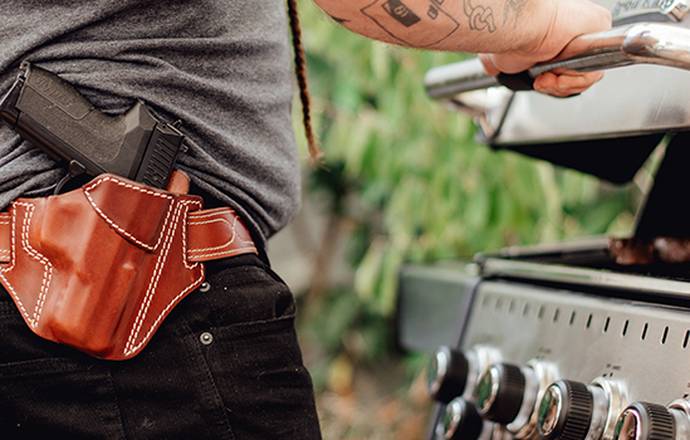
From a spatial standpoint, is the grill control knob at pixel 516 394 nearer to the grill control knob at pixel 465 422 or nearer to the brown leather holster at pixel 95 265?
the grill control knob at pixel 465 422

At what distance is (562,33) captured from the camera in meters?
0.80

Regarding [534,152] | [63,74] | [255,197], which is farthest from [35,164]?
[534,152]

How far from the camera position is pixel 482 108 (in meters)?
1.18

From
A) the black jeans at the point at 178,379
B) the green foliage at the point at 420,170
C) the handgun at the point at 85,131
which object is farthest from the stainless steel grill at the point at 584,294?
the green foliage at the point at 420,170

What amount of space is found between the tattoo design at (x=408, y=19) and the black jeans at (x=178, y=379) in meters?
0.25

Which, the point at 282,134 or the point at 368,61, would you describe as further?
the point at 368,61

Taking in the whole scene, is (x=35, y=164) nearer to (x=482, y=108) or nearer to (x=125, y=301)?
(x=125, y=301)

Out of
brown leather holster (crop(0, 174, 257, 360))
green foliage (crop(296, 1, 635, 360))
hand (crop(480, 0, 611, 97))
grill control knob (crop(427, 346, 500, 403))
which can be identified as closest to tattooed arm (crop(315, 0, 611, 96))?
hand (crop(480, 0, 611, 97))

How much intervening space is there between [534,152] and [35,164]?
24.5 inches

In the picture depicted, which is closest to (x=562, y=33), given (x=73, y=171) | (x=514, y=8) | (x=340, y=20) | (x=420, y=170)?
(x=514, y=8)

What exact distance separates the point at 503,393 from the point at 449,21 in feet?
1.20

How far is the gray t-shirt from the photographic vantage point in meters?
0.80

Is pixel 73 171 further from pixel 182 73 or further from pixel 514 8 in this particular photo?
pixel 514 8

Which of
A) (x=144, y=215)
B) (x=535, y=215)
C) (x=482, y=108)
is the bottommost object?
(x=535, y=215)
